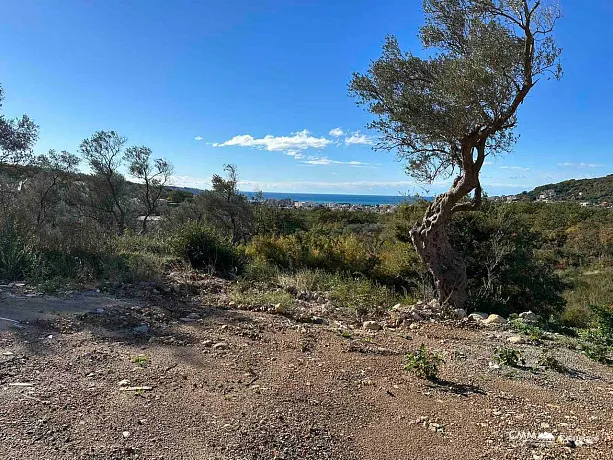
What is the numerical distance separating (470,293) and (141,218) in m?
24.8

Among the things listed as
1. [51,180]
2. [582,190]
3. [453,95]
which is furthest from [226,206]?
[582,190]

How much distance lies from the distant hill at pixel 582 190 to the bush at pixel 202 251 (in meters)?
39.1

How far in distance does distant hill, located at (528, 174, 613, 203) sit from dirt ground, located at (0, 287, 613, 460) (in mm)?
42036

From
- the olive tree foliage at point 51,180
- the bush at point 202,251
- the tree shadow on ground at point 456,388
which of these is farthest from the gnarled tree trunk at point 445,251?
Answer: the olive tree foliage at point 51,180

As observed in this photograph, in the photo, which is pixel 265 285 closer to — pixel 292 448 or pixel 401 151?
pixel 401 151

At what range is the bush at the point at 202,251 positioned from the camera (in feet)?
30.3

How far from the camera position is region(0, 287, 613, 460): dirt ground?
8.27ft

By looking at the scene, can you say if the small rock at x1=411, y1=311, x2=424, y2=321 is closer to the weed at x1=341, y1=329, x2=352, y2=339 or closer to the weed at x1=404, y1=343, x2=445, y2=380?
the weed at x1=341, y1=329, x2=352, y2=339

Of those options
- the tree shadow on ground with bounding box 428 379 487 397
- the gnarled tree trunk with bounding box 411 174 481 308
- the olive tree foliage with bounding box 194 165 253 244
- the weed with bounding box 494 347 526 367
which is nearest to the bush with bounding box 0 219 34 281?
the tree shadow on ground with bounding box 428 379 487 397

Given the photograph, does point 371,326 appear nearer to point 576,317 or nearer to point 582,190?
point 576,317

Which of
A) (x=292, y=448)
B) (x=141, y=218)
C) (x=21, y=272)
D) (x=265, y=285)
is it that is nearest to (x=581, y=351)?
(x=292, y=448)

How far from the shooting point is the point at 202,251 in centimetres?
931

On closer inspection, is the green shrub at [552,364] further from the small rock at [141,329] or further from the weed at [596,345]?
the small rock at [141,329]

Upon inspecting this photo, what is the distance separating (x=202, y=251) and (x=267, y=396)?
654cm
